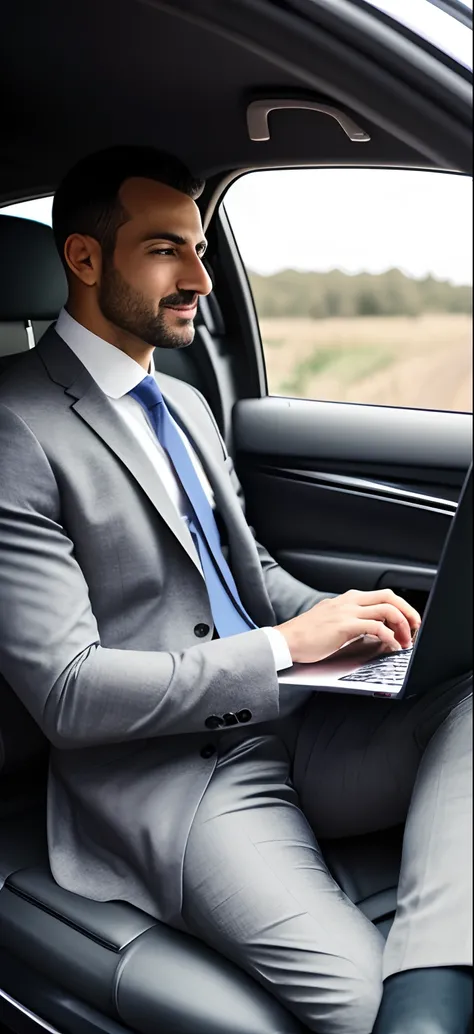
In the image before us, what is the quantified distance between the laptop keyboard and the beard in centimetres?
60

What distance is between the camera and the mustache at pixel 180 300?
1682 mm

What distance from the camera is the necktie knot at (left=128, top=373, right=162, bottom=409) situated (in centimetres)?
166

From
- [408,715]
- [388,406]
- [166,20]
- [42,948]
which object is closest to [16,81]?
[166,20]

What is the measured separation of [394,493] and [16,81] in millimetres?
1157

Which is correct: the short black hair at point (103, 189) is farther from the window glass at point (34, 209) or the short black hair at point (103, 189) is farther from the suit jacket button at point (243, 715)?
the suit jacket button at point (243, 715)

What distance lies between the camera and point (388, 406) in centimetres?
244

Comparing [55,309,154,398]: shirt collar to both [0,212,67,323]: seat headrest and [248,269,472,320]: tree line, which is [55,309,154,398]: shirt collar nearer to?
[0,212,67,323]: seat headrest

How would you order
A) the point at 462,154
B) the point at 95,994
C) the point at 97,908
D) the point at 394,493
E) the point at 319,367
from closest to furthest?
the point at 462,154, the point at 95,994, the point at 97,908, the point at 394,493, the point at 319,367

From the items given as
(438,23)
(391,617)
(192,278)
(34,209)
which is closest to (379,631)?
(391,617)

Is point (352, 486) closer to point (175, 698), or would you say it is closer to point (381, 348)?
point (175, 698)

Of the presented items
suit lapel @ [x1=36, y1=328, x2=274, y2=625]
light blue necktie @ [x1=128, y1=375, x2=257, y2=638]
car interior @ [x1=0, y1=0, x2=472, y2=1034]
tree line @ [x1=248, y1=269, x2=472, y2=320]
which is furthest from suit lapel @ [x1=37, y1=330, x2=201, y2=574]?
tree line @ [x1=248, y1=269, x2=472, y2=320]

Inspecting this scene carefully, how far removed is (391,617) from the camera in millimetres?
1514

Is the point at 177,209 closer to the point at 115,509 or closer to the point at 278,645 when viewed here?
the point at 115,509

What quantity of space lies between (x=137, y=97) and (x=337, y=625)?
110 cm
